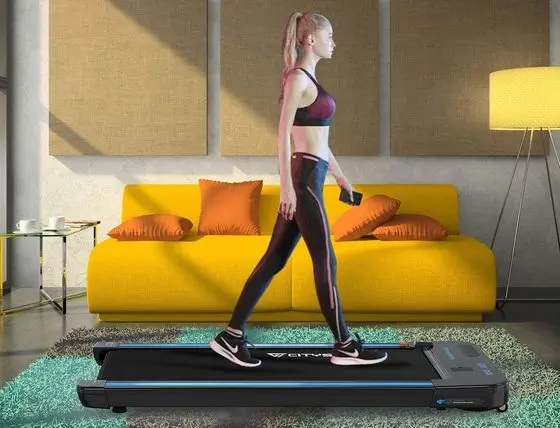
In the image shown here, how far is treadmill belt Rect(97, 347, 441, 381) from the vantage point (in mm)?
2893

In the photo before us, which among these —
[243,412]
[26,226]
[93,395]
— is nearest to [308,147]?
[243,412]

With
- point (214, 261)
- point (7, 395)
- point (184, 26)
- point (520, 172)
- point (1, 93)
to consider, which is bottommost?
point (7, 395)

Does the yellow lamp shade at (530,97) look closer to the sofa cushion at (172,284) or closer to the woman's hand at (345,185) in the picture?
the sofa cushion at (172,284)

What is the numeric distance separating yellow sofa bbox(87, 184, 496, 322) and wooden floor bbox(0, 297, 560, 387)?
0.69 feet

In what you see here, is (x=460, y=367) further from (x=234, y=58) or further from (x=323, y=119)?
(x=234, y=58)

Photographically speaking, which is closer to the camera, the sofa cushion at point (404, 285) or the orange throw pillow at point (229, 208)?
the sofa cushion at point (404, 285)

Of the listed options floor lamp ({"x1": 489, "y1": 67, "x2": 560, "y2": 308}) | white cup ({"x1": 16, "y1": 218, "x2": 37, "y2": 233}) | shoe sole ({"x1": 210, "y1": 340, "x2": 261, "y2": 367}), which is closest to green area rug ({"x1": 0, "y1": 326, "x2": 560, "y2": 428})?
shoe sole ({"x1": 210, "y1": 340, "x2": 261, "y2": 367})

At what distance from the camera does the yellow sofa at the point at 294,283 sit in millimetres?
4395

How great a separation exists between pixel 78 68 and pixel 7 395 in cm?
298

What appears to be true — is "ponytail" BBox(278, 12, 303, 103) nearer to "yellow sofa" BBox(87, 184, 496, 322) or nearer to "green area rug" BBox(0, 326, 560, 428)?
"green area rug" BBox(0, 326, 560, 428)

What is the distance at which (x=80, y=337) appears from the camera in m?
4.05

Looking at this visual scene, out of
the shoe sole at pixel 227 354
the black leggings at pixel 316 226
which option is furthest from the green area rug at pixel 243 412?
the black leggings at pixel 316 226

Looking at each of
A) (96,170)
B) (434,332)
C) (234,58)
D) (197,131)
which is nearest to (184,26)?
(234,58)

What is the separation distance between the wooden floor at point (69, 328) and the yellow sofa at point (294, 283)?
0.69 feet
